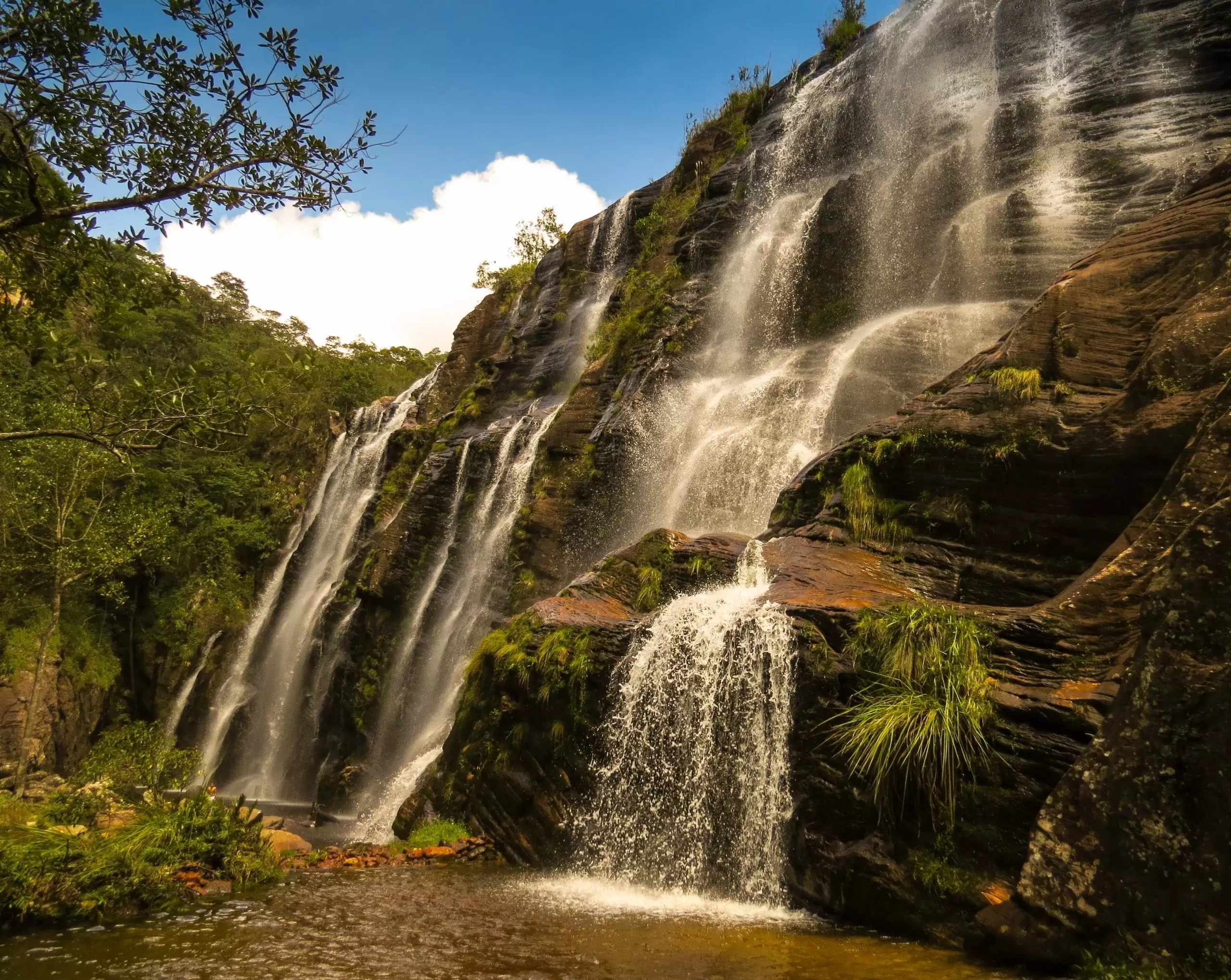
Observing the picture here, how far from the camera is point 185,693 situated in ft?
82.0

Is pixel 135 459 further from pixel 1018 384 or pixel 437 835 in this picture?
pixel 1018 384

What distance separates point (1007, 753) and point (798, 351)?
13359mm

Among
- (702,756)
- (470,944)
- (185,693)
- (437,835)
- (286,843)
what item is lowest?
(286,843)

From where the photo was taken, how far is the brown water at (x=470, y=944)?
14.7 ft

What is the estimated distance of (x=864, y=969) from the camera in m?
4.54

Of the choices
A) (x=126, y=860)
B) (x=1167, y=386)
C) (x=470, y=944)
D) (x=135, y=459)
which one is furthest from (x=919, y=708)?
(x=135, y=459)

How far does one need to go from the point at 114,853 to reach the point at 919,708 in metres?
6.59

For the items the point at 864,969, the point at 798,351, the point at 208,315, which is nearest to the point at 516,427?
the point at 798,351

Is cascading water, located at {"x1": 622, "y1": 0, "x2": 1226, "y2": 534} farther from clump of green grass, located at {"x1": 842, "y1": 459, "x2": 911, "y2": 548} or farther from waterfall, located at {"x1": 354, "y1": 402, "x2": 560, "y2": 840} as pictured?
waterfall, located at {"x1": 354, "y1": 402, "x2": 560, "y2": 840}

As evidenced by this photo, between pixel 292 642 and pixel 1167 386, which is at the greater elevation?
pixel 1167 386

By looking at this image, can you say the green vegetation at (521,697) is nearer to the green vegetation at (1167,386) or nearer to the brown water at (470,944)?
the brown water at (470,944)

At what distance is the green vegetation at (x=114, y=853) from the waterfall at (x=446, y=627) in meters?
6.21

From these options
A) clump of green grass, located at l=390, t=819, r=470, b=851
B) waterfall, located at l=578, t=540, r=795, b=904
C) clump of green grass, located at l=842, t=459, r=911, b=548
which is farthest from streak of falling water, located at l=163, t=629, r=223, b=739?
clump of green grass, located at l=842, t=459, r=911, b=548

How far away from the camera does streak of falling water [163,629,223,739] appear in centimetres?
2427
